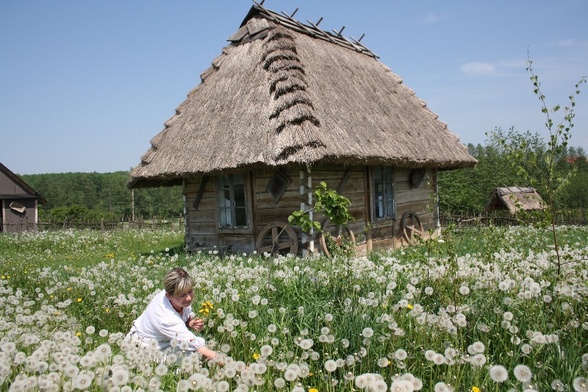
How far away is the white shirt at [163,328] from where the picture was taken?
11.7ft

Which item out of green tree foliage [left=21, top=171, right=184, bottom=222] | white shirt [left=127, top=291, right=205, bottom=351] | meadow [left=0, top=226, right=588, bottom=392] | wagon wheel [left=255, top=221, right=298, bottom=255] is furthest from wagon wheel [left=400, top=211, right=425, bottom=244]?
green tree foliage [left=21, top=171, right=184, bottom=222]

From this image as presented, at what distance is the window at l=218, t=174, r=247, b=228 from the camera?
1084 centimetres

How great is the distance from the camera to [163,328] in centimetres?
371

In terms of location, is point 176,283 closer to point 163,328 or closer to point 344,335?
point 163,328

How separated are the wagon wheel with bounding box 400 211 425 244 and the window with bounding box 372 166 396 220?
448mm

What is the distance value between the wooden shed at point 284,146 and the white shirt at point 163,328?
463 centimetres

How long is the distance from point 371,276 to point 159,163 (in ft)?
25.4

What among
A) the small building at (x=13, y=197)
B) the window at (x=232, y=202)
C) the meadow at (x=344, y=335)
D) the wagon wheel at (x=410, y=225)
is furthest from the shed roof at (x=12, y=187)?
the meadow at (x=344, y=335)

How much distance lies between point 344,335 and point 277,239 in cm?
629

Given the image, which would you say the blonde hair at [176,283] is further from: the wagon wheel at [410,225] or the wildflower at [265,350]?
the wagon wheel at [410,225]

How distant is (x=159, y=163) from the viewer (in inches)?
452

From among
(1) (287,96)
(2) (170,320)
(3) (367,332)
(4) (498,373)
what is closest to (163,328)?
(2) (170,320)

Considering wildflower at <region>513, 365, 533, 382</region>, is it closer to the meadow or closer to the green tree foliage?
the meadow

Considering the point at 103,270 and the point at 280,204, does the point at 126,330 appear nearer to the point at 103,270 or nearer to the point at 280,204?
the point at 103,270
